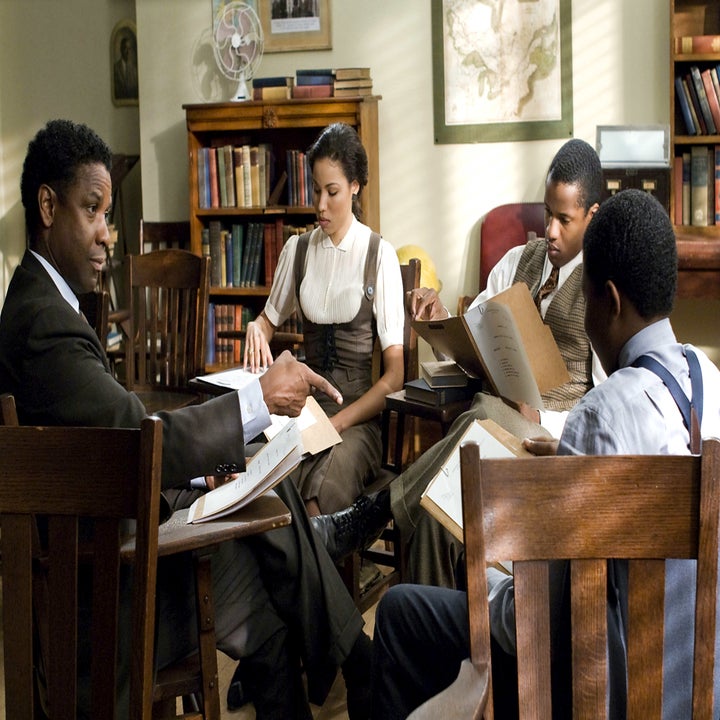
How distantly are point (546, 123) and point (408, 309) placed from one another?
6.43 feet

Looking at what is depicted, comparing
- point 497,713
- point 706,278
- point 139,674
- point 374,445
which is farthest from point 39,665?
point 706,278

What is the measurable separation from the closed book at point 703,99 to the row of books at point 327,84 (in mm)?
1400

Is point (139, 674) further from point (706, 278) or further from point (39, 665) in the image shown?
point (706, 278)

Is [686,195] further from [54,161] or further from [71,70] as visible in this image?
[71,70]

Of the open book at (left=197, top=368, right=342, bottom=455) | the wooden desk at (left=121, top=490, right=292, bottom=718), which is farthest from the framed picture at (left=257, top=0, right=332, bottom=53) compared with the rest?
the wooden desk at (left=121, top=490, right=292, bottom=718)

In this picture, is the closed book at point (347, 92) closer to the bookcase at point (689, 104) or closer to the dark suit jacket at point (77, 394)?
the bookcase at point (689, 104)

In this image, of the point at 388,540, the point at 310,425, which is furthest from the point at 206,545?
the point at 388,540

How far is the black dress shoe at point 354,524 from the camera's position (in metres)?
2.36

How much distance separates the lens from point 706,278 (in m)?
3.88

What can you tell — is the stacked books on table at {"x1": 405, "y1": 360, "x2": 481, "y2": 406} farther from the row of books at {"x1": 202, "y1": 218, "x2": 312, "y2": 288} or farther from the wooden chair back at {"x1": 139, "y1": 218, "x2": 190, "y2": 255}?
the wooden chair back at {"x1": 139, "y1": 218, "x2": 190, "y2": 255}

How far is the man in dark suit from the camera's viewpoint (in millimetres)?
1719

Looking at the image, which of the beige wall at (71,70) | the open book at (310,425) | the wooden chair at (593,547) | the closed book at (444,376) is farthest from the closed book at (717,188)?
the wooden chair at (593,547)

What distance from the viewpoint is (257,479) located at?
1.68 m

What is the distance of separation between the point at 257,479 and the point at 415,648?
0.38 m
